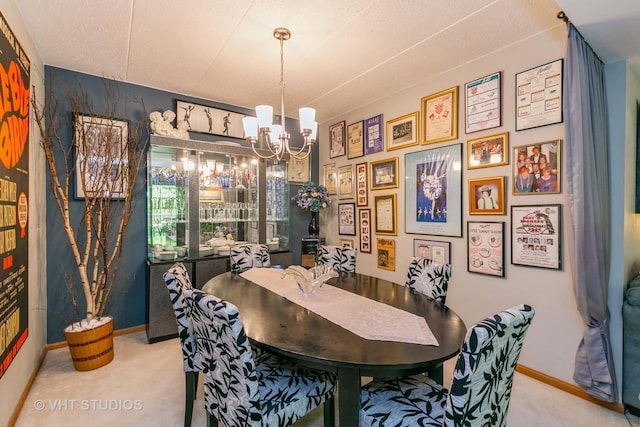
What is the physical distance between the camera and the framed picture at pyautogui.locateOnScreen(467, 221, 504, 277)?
2.70 meters

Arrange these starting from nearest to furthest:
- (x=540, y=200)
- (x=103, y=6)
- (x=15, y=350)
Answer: (x=15, y=350)
(x=103, y=6)
(x=540, y=200)

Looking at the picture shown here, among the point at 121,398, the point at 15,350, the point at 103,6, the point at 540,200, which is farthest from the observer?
the point at 540,200

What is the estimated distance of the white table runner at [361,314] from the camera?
1472 millimetres

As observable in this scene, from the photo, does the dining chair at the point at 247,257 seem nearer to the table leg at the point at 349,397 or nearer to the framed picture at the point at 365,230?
the framed picture at the point at 365,230

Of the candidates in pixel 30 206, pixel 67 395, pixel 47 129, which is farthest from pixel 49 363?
pixel 47 129

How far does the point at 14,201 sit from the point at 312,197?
298 cm

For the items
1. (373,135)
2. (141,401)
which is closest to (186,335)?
(141,401)

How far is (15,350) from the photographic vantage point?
1.97 meters

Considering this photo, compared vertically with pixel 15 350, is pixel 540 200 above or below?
above

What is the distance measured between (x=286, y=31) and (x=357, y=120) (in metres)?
1.91

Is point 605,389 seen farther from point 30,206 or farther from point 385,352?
point 30,206

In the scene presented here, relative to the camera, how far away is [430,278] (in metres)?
2.26

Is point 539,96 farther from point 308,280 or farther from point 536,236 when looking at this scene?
point 308,280

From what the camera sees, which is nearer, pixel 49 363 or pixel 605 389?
pixel 605 389
